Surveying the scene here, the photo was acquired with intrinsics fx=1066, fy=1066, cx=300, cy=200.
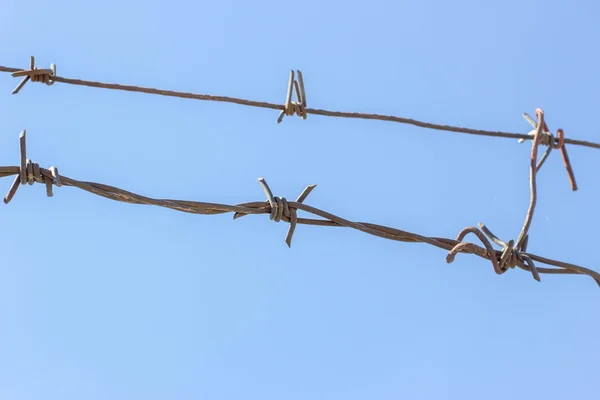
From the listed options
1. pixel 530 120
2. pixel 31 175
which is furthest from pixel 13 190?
pixel 530 120

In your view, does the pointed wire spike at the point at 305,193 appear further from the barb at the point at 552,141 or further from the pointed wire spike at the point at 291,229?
the barb at the point at 552,141

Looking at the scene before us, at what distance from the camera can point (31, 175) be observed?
2.82 m

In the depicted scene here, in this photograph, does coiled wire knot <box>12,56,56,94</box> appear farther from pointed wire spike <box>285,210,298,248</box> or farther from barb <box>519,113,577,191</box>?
barb <box>519,113,577,191</box>

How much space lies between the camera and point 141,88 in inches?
135

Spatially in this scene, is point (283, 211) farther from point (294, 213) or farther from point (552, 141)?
point (552, 141)

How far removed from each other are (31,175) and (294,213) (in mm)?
766

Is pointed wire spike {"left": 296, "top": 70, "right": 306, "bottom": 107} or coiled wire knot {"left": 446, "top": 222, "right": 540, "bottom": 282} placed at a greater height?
pointed wire spike {"left": 296, "top": 70, "right": 306, "bottom": 107}

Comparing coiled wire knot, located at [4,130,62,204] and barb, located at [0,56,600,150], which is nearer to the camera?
coiled wire knot, located at [4,130,62,204]

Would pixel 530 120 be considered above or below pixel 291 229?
above

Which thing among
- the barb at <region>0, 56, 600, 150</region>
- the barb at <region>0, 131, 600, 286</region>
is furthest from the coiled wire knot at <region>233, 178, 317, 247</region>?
the barb at <region>0, 56, 600, 150</region>

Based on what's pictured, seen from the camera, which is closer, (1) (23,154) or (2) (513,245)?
(1) (23,154)

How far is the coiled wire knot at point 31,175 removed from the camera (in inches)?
110

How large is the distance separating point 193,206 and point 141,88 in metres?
0.62

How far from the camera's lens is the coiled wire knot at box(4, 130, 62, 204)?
110 inches
